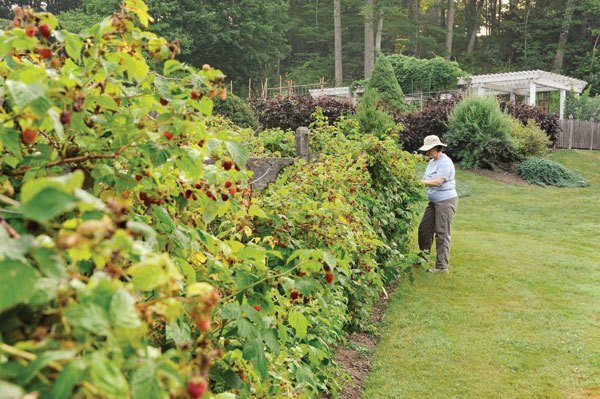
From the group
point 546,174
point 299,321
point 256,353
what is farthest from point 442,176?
point 546,174

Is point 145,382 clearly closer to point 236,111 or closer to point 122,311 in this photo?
point 122,311

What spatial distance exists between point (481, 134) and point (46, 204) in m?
17.5

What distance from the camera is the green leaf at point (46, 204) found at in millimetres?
659

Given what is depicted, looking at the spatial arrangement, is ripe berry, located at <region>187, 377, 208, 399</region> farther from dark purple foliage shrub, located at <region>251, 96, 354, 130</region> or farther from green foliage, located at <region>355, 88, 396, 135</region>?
dark purple foliage shrub, located at <region>251, 96, 354, 130</region>

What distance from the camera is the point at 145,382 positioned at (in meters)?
0.79

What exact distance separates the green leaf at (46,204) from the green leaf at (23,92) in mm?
322

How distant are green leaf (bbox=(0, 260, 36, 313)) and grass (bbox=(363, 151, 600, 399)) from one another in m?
3.56

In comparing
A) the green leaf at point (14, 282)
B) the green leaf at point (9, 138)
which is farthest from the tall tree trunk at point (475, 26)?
the green leaf at point (14, 282)

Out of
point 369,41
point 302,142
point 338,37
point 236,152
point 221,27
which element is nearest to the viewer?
point 236,152

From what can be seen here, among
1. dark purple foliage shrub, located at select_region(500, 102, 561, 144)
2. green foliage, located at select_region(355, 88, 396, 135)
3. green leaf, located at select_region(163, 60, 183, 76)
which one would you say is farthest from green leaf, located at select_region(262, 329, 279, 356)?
dark purple foliage shrub, located at select_region(500, 102, 561, 144)

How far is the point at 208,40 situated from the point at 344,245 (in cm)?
3327

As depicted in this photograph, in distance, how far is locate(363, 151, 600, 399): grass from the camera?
4242 millimetres

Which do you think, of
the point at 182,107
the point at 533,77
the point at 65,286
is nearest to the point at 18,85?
the point at 65,286

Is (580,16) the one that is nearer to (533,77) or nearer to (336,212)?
(533,77)
